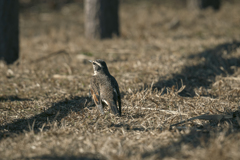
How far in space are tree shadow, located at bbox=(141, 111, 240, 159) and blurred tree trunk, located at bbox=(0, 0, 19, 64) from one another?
5.61 metres

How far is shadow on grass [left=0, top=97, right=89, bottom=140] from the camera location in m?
4.14

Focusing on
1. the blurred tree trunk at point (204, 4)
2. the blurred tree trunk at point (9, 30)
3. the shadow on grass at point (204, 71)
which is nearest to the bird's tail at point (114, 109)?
the shadow on grass at point (204, 71)

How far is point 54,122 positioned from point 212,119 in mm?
2347

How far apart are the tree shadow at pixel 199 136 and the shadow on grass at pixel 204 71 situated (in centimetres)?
136

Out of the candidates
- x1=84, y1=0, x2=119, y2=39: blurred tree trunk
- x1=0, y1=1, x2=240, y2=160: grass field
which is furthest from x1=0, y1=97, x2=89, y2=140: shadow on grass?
x1=84, y1=0, x2=119, y2=39: blurred tree trunk

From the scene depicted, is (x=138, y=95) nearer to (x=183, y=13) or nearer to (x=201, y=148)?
(x=201, y=148)

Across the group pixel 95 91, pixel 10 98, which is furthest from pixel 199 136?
pixel 10 98

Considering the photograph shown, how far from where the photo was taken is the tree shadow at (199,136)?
3258 mm

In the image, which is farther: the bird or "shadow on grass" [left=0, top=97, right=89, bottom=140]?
the bird

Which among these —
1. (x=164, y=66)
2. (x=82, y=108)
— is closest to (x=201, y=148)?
(x=82, y=108)

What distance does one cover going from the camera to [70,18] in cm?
1400

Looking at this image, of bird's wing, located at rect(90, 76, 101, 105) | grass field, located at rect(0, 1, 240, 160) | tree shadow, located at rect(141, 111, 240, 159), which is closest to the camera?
tree shadow, located at rect(141, 111, 240, 159)

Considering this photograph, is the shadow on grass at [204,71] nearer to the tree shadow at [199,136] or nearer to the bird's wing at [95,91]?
the tree shadow at [199,136]

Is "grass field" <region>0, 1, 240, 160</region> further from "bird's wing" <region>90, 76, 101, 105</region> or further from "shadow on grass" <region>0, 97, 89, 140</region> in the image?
"bird's wing" <region>90, 76, 101, 105</region>
